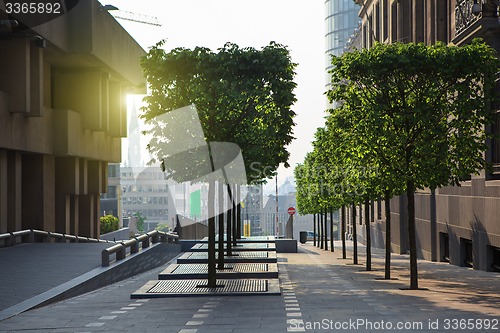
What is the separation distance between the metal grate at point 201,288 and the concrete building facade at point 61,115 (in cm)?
1449

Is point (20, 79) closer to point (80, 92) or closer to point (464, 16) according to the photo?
point (80, 92)

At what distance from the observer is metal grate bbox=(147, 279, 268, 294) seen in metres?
19.6

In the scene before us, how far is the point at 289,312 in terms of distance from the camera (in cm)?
1564

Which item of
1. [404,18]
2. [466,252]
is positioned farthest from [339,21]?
[466,252]

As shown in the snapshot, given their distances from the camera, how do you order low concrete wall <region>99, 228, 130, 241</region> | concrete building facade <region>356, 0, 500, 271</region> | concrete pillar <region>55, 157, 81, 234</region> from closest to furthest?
concrete building facade <region>356, 0, 500, 271</region> < concrete pillar <region>55, 157, 81, 234</region> < low concrete wall <region>99, 228, 130, 241</region>

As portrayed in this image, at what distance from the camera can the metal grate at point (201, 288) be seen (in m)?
19.6

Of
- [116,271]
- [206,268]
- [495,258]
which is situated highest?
[206,268]

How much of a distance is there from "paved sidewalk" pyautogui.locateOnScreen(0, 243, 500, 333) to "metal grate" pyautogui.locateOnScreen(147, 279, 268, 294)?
69 cm

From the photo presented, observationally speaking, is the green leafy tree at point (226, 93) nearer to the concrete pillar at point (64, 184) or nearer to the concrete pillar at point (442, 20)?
the concrete pillar at point (442, 20)

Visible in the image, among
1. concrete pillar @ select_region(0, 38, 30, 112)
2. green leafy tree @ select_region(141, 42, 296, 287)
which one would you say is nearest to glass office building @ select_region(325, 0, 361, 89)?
concrete pillar @ select_region(0, 38, 30, 112)

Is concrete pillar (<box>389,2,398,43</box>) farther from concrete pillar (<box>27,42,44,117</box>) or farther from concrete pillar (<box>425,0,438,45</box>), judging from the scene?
concrete pillar (<box>27,42,44,117</box>)

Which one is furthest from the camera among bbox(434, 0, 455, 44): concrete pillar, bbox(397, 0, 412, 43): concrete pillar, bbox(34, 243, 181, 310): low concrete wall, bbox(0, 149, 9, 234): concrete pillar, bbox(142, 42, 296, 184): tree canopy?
bbox(397, 0, 412, 43): concrete pillar

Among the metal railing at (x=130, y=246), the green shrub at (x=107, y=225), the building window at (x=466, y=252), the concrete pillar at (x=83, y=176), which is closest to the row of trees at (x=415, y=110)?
the metal railing at (x=130, y=246)

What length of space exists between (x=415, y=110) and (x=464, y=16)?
13165 millimetres
